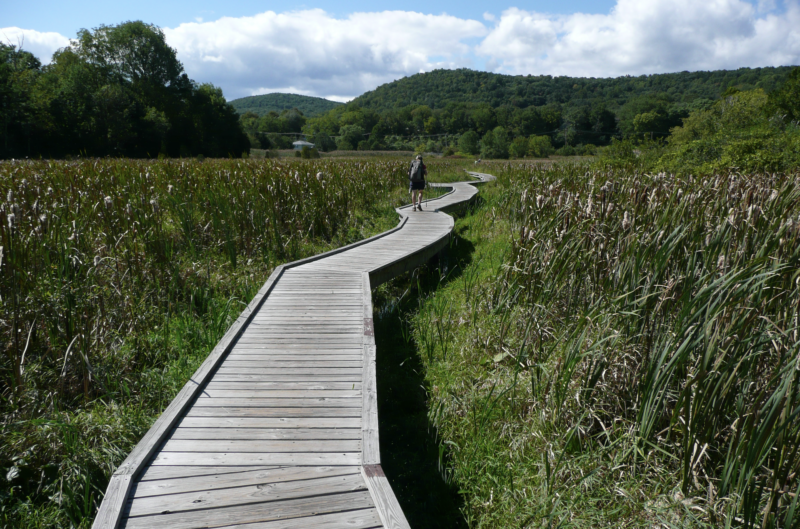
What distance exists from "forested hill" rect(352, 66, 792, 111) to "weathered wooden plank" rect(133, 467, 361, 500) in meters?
104

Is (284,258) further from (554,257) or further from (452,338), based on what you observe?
(554,257)

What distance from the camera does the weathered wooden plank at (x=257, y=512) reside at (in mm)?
1962

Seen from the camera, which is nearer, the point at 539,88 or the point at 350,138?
the point at 350,138

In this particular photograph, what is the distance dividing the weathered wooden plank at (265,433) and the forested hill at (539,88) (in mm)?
104183

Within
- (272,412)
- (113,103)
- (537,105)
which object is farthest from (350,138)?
(272,412)

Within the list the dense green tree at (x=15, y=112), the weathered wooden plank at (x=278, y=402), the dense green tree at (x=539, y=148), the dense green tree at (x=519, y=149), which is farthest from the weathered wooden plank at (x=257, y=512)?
the dense green tree at (x=519, y=149)

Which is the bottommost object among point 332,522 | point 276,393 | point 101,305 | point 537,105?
point 332,522

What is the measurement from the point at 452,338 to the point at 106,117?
35.4 metres

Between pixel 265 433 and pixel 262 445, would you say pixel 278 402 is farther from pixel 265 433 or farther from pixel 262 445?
pixel 262 445

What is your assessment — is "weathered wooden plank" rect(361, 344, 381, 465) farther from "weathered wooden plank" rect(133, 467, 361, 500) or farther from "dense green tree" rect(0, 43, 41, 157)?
"dense green tree" rect(0, 43, 41, 157)

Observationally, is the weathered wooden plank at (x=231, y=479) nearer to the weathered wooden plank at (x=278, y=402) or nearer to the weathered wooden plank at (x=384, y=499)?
the weathered wooden plank at (x=384, y=499)

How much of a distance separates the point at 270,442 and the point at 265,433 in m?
0.10

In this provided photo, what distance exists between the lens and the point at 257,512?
6.70ft

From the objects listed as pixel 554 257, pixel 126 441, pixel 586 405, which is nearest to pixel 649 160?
pixel 554 257
